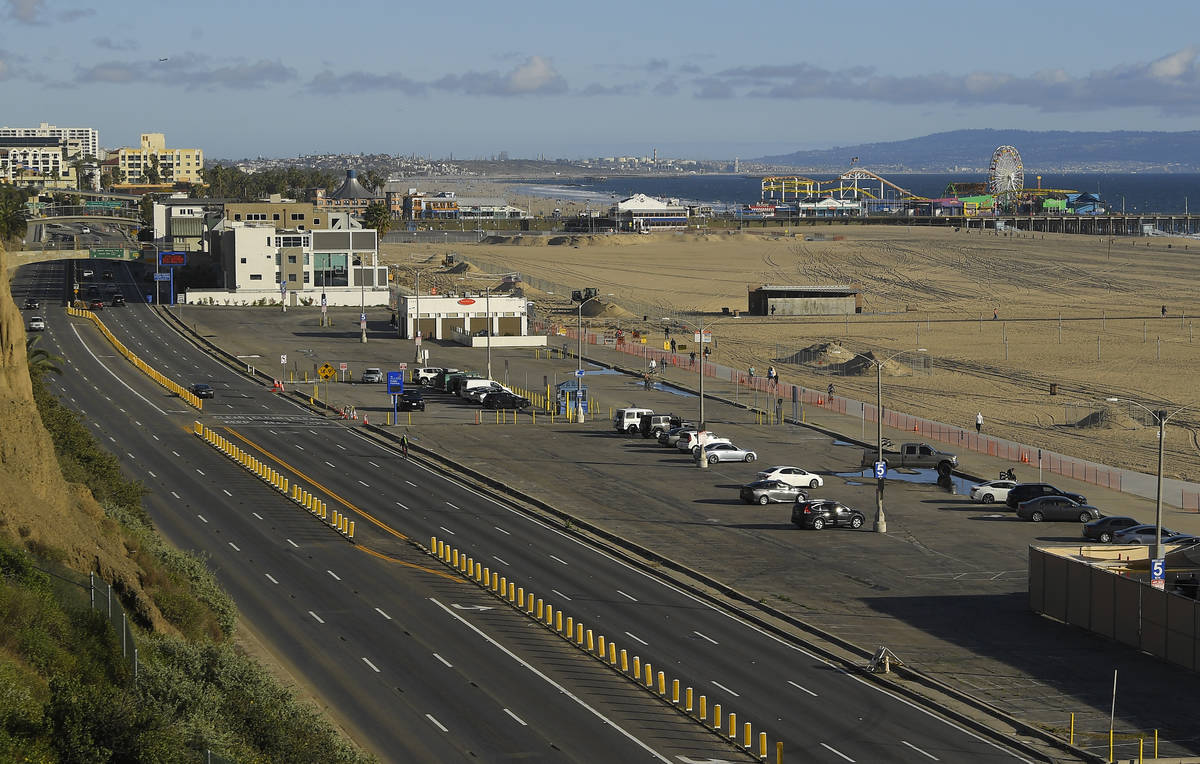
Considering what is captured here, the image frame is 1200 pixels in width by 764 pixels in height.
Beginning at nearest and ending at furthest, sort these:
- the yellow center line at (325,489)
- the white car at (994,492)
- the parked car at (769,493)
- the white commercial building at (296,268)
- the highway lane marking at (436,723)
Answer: the highway lane marking at (436,723) < the yellow center line at (325,489) < the white car at (994,492) < the parked car at (769,493) < the white commercial building at (296,268)

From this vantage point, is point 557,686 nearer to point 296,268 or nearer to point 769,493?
point 769,493

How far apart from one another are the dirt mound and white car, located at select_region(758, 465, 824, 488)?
23.4 m

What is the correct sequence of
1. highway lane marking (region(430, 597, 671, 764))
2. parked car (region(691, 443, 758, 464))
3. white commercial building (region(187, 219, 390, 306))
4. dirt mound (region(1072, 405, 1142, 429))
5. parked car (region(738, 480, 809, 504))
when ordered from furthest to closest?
white commercial building (region(187, 219, 390, 306))
dirt mound (region(1072, 405, 1142, 429))
parked car (region(691, 443, 758, 464))
parked car (region(738, 480, 809, 504))
highway lane marking (region(430, 597, 671, 764))

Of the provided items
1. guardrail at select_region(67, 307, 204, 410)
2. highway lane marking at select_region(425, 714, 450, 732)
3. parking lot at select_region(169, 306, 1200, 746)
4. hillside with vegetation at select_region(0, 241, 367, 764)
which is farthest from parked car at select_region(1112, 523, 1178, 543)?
guardrail at select_region(67, 307, 204, 410)

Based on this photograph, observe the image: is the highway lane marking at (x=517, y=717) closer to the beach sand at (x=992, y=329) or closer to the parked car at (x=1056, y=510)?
the parked car at (x=1056, y=510)

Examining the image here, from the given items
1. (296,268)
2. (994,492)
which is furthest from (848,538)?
(296,268)

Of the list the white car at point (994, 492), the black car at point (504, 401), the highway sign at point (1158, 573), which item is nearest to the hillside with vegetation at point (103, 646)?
the highway sign at point (1158, 573)

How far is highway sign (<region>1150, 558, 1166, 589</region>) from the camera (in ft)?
133

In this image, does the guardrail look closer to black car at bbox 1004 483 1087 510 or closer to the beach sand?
the beach sand

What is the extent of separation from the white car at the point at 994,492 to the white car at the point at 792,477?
264 inches

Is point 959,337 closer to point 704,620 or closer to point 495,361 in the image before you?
point 495,361

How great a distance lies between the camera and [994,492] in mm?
60531

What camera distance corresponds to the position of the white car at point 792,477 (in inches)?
2484

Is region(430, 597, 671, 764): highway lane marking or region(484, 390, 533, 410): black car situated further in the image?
region(484, 390, 533, 410): black car
